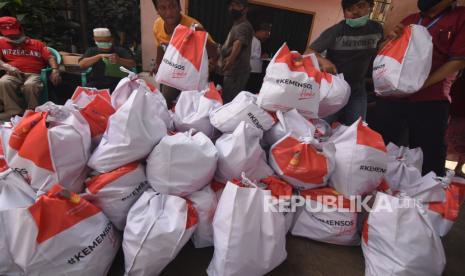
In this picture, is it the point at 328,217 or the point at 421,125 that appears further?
the point at 421,125

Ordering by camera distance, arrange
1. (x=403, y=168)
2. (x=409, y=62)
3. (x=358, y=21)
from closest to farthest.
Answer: (x=409, y=62), (x=403, y=168), (x=358, y=21)

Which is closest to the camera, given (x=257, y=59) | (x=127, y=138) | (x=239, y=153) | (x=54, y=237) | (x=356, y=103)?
(x=54, y=237)

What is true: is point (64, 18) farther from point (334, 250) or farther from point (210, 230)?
point (334, 250)

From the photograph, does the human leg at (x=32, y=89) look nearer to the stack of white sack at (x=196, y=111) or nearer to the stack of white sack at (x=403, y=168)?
the stack of white sack at (x=196, y=111)

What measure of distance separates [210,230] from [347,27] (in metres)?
1.72

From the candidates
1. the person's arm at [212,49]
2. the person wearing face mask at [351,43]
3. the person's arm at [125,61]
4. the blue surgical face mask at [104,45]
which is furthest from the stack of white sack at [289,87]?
the blue surgical face mask at [104,45]

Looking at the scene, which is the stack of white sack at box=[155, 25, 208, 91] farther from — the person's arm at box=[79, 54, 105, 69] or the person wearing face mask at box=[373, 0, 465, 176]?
the person's arm at box=[79, 54, 105, 69]

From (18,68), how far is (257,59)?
9.77ft

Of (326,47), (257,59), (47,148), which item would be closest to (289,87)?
(326,47)

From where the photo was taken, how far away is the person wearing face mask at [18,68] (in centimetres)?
292

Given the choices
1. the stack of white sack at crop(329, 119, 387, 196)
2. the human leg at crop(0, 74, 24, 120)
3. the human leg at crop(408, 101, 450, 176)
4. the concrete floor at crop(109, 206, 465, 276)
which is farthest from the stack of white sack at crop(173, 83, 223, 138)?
the human leg at crop(0, 74, 24, 120)

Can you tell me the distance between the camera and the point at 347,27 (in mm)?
1963

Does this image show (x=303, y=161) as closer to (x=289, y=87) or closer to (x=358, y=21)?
(x=289, y=87)

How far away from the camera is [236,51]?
2.42m
